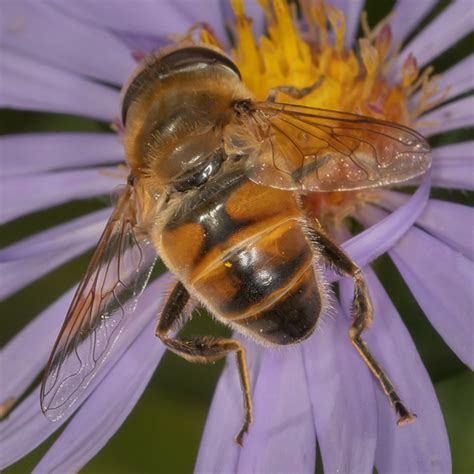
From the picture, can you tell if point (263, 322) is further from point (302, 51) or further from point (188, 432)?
point (302, 51)

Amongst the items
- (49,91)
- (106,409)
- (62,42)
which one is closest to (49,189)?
(49,91)

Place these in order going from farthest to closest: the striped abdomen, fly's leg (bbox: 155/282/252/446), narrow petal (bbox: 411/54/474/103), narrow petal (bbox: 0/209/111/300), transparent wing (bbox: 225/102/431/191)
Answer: narrow petal (bbox: 411/54/474/103)
narrow petal (bbox: 0/209/111/300)
fly's leg (bbox: 155/282/252/446)
transparent wing (bbox: 225/102/431/191)
the striped abdomen

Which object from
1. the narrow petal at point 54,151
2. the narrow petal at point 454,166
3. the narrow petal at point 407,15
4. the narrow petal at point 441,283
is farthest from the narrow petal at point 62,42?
the narrow petal at point 441,283

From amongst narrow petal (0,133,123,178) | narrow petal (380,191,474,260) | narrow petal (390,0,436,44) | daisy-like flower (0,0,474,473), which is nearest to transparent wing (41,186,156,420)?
daisy-like flower (0,0,474,473)

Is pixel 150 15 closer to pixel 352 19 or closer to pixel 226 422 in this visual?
pixel 352 19

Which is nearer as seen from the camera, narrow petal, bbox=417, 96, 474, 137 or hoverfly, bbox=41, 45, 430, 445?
hoverfly, bbox=41, 45, 430, 445

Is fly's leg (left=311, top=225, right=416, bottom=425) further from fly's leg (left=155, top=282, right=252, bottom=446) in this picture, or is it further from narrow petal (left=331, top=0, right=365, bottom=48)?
narrow petal (left=331, top=0, right=365, bottom=48)
